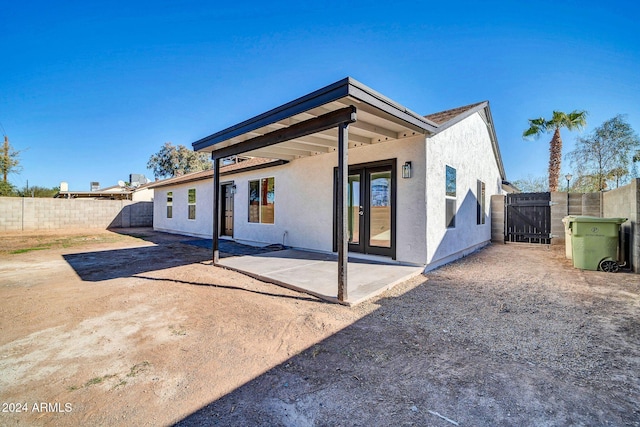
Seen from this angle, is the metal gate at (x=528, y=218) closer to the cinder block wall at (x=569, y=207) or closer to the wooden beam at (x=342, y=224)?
the cinder block wall at (x=569, y=207)

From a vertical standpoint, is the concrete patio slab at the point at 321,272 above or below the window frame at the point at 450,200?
below

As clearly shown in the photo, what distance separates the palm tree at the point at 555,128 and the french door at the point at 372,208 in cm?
1361

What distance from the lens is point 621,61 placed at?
10281 millimetres

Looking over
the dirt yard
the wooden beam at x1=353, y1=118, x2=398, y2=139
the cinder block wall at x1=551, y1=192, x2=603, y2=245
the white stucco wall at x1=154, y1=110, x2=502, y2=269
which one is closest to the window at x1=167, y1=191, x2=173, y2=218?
the white stucco wall at x1=154, y1=110, x2=502, y2=269

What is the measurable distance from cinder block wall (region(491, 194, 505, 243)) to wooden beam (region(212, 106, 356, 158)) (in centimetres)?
956

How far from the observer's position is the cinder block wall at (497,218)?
10.9 metres

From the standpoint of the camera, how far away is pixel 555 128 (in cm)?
1442

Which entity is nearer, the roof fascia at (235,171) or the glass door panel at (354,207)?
the glass door panel at (354,207)

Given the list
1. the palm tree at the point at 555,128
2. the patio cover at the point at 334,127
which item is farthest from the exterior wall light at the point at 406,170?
the palm tree at the point at 555,128

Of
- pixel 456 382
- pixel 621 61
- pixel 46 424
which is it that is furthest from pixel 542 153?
pixel 46 424

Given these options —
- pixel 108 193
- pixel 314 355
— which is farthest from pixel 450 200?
pixel 108 193

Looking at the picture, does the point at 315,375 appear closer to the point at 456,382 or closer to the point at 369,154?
the point at 456,382

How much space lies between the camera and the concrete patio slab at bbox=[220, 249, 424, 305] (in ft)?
13.8

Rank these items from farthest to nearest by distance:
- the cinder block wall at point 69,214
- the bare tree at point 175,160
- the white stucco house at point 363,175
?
the bare tree at point 175,160, the cinder block wall at point 69,214, the white stucco house at point 363,175
